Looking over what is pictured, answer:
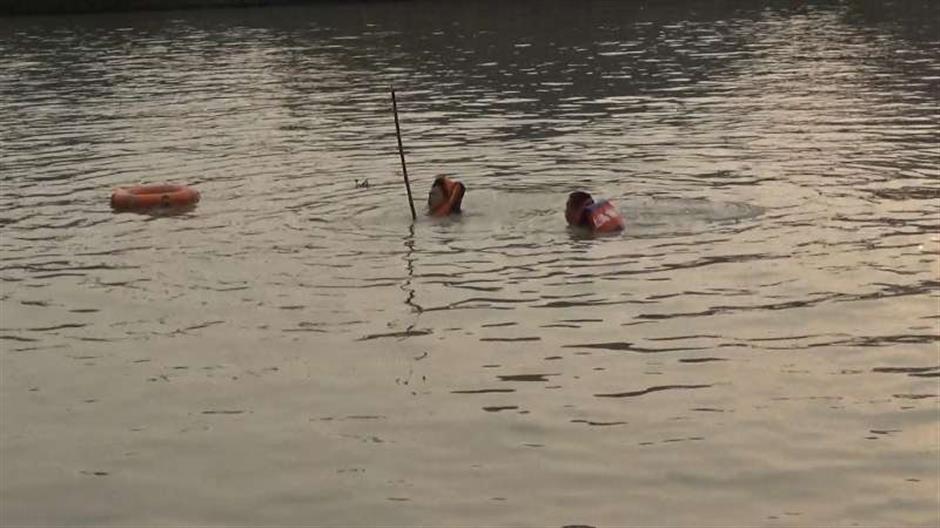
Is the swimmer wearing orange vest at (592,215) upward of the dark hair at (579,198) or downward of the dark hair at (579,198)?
downward

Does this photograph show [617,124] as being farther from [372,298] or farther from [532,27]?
[532,27]

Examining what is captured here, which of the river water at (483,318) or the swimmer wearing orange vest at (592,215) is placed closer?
the river water at (483,318)

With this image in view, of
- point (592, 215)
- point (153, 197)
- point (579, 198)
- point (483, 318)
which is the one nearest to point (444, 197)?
point (579, 198)

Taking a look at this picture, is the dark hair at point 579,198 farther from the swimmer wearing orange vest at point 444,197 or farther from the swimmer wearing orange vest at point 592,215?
the swimmer wearing orange vest at point 444,197

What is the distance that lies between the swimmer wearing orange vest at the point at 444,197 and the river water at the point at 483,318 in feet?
0.82

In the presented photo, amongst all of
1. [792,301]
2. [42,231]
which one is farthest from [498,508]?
[42,231]

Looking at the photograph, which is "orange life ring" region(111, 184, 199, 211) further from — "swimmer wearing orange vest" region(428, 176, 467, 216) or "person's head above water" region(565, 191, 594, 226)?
"person's head above water" region(565, 191, 594, 226)

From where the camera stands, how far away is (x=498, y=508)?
33.1ft

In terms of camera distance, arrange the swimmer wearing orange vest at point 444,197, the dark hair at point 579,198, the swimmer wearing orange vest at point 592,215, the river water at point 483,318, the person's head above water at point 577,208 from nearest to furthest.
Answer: the river water at point 483,318
the swimmer wearing orange vest at point 592,215
the person's head above water at point 577,208
the dark hair at point 579,198
the swimmer wearing orange vest at point 444,197

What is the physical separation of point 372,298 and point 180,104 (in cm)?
1960

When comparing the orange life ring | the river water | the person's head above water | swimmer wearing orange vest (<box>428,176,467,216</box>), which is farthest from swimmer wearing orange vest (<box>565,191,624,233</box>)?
the orange life ring

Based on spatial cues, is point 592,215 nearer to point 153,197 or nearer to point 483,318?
point 483,318

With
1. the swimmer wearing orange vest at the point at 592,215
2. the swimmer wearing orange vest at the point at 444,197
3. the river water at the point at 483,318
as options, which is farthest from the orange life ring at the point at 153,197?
the swimmer wearing orange vest at the point at 592,215

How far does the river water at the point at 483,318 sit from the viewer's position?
10.5m
